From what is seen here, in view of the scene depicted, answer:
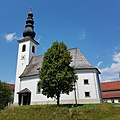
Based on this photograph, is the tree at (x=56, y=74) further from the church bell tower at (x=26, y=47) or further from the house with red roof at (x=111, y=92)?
the house with red roof at (x=111, y=92)

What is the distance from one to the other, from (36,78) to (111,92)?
83.1ft

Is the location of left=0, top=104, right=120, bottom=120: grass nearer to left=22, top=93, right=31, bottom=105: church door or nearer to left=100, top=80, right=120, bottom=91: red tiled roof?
left=22, top=93, right=31, bottom=105: church door

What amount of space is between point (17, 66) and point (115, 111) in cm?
3042

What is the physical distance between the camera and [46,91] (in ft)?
87.5

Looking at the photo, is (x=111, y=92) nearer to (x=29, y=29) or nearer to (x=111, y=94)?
(x=111, y=94)

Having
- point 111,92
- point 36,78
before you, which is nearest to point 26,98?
point 36,78

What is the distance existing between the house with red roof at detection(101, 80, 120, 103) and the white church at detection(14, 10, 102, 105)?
13.9 meters

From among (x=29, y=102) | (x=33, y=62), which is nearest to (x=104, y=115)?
(x=29, y=102)

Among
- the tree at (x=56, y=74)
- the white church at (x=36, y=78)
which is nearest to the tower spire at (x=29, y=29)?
the white church at (x=36, y=78)

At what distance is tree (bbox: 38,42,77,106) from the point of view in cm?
2608

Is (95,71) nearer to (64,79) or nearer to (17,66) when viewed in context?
(64,79)

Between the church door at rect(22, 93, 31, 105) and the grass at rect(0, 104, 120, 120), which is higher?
the church door at rect(22, 93, 31, 105)

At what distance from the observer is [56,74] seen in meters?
26.4

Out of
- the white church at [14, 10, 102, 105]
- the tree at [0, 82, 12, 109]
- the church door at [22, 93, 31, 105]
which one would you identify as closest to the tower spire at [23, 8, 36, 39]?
the white church at [14, 10, 102, 105]
